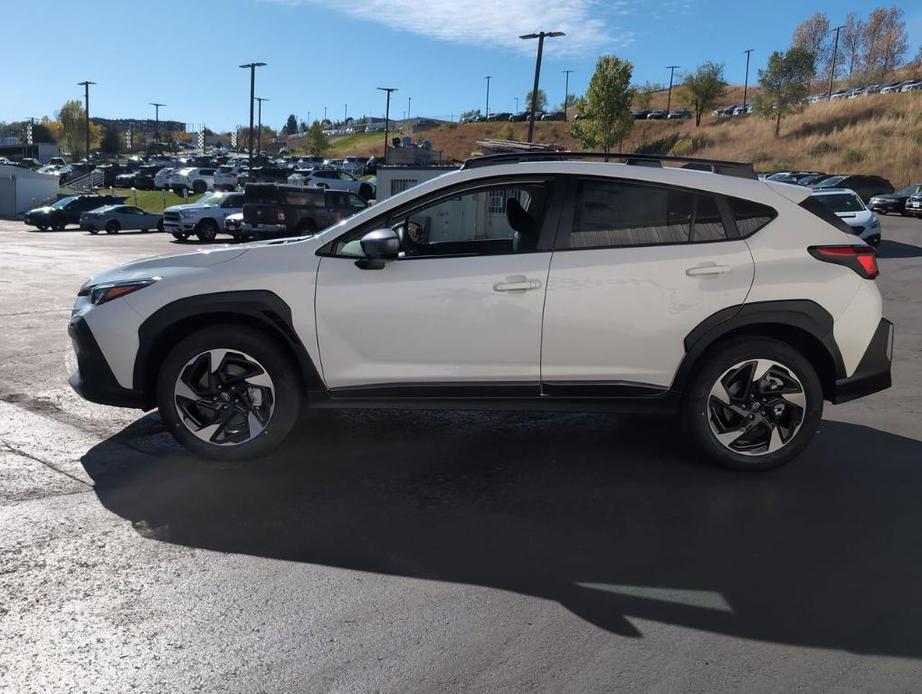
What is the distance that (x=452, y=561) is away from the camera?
144 inches

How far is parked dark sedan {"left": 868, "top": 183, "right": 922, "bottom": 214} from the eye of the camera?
3469cm

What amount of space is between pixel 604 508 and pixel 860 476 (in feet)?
5.69

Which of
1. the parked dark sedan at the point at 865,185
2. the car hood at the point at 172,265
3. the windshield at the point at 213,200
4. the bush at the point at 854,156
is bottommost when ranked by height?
the car hood at the point at 172,265

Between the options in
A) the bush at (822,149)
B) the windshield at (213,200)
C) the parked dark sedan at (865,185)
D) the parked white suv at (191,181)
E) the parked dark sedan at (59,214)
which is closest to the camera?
the windshield at (213,200)

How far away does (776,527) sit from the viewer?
412 cm

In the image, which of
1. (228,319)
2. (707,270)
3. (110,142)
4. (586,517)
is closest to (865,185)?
(707,270)

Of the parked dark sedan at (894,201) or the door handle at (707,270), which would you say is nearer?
the door handle at (707,270)

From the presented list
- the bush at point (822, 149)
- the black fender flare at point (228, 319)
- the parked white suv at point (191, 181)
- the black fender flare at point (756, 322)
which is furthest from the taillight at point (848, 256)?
the bush at point (822, 149)

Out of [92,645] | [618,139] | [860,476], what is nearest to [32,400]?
[92,645]

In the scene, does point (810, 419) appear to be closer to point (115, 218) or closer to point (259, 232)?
point (259, 232)

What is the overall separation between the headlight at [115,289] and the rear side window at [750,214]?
3.39 m

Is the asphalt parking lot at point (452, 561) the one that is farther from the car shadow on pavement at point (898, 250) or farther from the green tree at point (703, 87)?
the green tree at point (703, 87)

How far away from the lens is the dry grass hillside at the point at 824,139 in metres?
49.9

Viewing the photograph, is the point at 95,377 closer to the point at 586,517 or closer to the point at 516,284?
the point at 516,284
